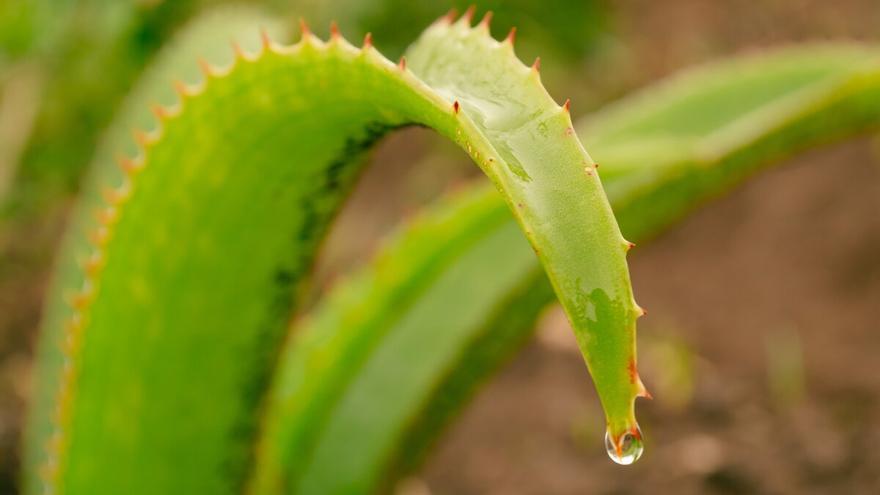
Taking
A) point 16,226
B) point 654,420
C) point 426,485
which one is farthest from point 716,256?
point 16,226

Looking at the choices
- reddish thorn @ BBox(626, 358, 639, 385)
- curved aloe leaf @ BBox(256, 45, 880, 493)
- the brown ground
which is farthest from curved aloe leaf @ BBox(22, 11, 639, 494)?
the brown ground

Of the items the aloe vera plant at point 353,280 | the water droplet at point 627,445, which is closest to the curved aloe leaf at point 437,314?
the aloe vera plant at point 353,280

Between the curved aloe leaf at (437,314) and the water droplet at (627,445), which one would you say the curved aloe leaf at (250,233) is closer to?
the water droplet at (627,445)

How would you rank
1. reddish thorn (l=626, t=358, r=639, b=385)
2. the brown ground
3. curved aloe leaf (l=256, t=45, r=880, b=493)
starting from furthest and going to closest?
the brown ground
curved aloe leaf (l=256, t=45, r=880, b=493)
reddish thorn (l=626, t=358, r=639, b=385)

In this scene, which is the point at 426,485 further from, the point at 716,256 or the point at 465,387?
the point at 716,256

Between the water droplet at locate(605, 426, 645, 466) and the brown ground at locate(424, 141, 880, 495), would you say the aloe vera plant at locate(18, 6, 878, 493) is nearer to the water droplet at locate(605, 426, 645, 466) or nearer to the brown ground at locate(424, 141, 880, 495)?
the water droplet at locate(605, 426, 645, 466)

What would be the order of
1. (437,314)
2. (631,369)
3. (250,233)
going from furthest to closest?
(437,314), (250,233), (631,369)

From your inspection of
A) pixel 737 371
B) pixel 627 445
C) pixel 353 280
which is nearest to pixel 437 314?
pixel 353 280

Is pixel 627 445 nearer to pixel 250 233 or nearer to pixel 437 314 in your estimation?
pixel 250 233
